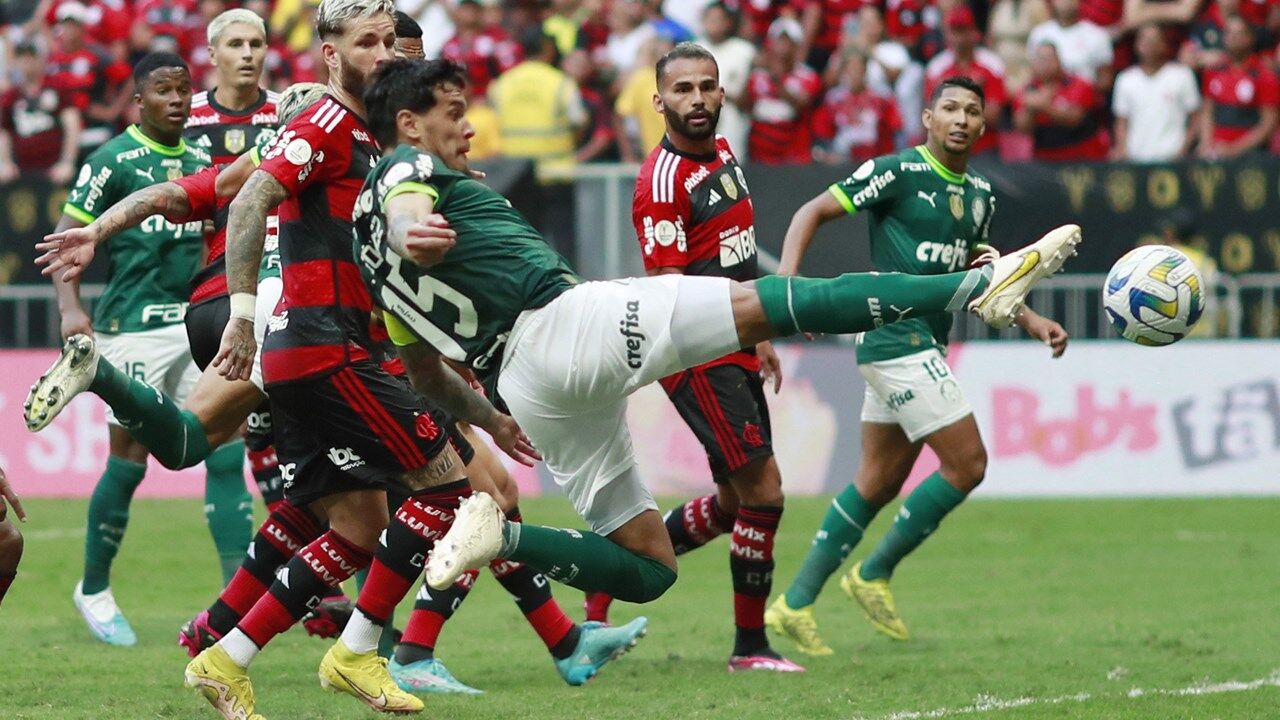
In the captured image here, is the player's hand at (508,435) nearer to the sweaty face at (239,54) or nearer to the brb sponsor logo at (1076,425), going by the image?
the sweaty face at (239,54)

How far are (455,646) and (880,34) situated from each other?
11.2m

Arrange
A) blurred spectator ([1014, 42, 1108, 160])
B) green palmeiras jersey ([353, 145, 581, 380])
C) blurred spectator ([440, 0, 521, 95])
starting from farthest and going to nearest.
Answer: blurred spectator ([440, 0, 521, 95]) < blurred spectator ([1014, 42, 1108, 160]) < green palmeiras jersey ([353, 145, 581, 380])

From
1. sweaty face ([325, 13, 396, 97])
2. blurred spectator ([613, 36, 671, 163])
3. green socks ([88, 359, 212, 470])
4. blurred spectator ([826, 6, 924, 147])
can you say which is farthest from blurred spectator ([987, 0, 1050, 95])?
green socks ([88, 359, 212, 470])

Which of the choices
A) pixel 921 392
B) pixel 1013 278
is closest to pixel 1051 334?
pixel 921 392

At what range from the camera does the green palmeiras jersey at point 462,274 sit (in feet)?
19.8

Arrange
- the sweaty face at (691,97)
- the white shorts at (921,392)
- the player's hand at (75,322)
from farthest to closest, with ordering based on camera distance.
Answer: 1. the white shorts at (921,392)
2. the player's hand at (75,322)
3. the sweaty face at (691,97)

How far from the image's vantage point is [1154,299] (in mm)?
6523

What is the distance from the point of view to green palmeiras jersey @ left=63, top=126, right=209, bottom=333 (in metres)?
9.12

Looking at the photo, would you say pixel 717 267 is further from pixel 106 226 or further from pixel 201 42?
pixel 201 42

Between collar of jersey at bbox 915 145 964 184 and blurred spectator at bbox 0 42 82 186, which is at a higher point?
collar of jersey at bbox 915 145 964 184

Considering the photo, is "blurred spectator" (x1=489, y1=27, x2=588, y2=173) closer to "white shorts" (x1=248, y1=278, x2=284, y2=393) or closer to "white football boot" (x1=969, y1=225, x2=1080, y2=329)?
"white shorts" (x1=248, y1=278, x2=284, y2=393)

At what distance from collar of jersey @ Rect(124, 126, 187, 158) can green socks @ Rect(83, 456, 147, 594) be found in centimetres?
152

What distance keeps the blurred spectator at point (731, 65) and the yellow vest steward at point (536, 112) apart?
1452mm

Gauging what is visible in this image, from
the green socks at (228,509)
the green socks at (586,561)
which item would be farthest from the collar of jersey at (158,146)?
the green socks at (586,561)
